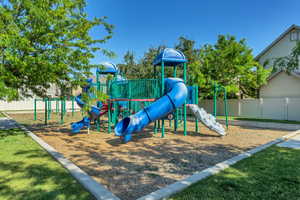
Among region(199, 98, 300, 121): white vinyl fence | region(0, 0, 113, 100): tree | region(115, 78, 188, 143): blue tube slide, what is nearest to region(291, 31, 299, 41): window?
region(199, 98, 300, 121): white vinyl fence

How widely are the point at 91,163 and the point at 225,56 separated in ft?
50.5

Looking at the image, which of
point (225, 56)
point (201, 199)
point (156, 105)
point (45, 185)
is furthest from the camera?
point (225, 56)

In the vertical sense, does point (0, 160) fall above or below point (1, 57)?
below

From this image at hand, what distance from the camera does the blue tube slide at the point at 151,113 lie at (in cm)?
667

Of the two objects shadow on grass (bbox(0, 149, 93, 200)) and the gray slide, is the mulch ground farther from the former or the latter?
the gray slide

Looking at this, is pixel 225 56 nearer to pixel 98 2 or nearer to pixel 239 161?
pixel 98 2

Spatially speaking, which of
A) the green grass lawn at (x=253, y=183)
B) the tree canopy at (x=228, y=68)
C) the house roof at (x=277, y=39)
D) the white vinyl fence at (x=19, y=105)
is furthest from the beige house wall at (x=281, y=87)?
the white vinyl fence at (x=19, y=105)

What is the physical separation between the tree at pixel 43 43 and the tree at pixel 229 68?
11938 mm

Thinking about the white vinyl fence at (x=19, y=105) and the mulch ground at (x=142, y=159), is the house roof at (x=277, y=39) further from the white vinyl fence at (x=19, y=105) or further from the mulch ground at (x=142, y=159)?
the white vinyl fence at (x=19, y=105)

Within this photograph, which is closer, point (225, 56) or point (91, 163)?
point (91, 163)

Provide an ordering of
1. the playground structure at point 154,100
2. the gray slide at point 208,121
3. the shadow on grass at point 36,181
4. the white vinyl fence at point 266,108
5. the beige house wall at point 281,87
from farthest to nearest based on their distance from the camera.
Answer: the beige house wall at point 281,87 < the white vinyl fence at point 266,108 < the gray slide at point 208,121 < the playground structure at point 154,100 < the shadow on grass at point 36,181

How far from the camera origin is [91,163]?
472 cm

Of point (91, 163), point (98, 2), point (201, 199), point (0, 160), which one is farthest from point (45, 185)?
point (98, 2)

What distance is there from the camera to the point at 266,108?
51.7ft
